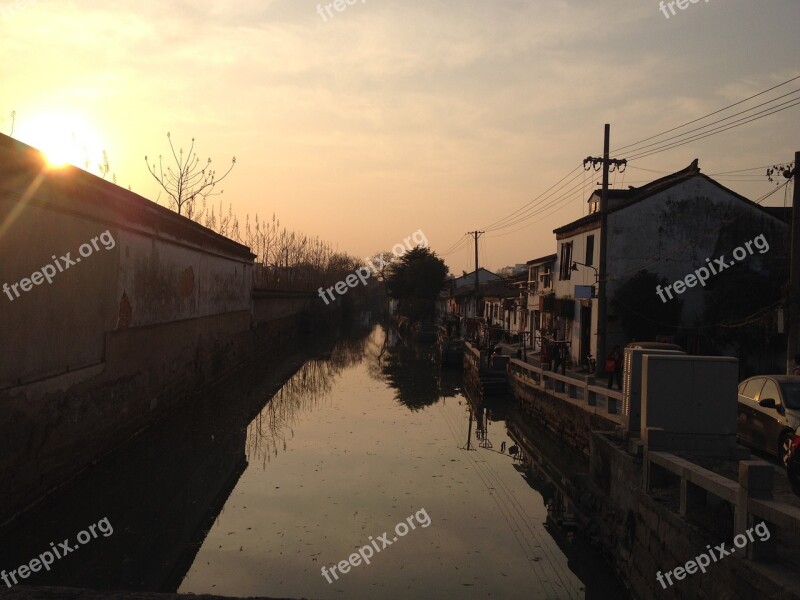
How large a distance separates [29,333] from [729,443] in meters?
8.59

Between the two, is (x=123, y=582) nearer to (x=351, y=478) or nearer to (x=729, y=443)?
(x=351, y=478)

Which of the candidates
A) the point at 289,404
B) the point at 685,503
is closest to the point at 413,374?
the point at 289,404

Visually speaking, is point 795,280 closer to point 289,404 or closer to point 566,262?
point 289,404

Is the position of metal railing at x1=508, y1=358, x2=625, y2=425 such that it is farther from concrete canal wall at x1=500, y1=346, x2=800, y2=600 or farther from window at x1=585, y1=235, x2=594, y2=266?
window at x1=585, y1=235, x2=594, y2=266

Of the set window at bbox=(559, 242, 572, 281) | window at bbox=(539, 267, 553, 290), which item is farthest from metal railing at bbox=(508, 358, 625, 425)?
window at bbox=(539, 267, 553, 290)

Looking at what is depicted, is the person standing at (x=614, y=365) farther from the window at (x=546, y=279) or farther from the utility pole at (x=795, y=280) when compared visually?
the window at (x=546, y=279)

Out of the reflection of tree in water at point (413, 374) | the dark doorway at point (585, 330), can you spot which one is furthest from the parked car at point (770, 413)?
the dark doorway at point (585, 330)

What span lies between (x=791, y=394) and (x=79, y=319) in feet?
35.3

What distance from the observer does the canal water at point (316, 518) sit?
7.24 meters

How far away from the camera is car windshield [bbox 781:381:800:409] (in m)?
9.63

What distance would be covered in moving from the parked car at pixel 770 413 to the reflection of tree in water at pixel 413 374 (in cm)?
1041

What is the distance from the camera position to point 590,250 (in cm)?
2458

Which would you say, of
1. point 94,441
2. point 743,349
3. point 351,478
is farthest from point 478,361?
point 94,441

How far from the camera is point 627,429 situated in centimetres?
819
